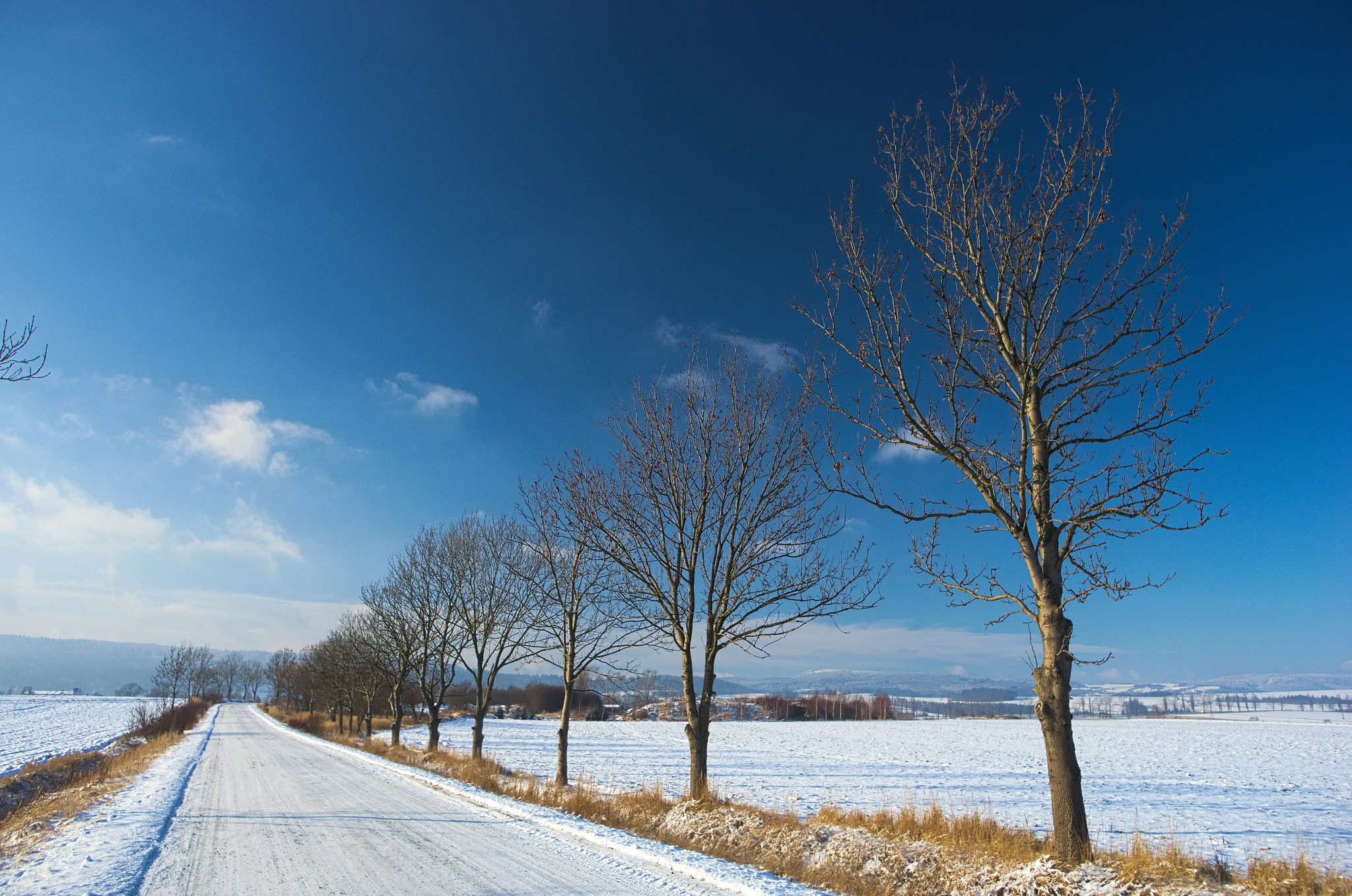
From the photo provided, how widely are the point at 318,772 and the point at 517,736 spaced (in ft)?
108

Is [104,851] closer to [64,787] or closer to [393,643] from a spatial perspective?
[64,787]

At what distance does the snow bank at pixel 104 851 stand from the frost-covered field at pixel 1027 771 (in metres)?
10.2

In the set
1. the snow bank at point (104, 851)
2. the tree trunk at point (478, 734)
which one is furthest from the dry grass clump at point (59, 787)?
the tree trunk at point (478, 734)

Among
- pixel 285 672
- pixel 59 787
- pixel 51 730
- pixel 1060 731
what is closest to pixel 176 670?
pixel 285 672

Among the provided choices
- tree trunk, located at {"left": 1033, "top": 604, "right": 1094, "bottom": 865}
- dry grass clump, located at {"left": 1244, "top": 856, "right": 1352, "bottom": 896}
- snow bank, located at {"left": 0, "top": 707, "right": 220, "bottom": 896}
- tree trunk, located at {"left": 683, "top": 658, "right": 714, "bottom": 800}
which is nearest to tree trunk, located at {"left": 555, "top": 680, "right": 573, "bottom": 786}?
tree trunk, located at {"left": 683, "top": 658, "right": 714, "bottom": 800}

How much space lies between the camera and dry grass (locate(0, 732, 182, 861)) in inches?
367

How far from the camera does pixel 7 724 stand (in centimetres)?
5288

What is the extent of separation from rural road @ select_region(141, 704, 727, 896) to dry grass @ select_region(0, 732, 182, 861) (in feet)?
5.59

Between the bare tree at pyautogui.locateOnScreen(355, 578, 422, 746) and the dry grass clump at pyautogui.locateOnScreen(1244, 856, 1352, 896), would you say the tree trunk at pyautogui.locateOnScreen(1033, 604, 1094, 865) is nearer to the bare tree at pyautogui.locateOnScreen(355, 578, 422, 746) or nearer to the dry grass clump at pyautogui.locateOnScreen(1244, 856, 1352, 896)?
the dry grass clump at pyautogui.locateOnScreen(1244, 856, 1352, 896)

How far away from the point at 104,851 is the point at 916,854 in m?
10.2

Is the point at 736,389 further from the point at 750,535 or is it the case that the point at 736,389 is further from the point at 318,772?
the point at 318,772

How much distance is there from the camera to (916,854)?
23.5 ft

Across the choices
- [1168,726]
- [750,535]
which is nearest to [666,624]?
[750,535]

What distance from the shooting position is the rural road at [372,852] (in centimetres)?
666
